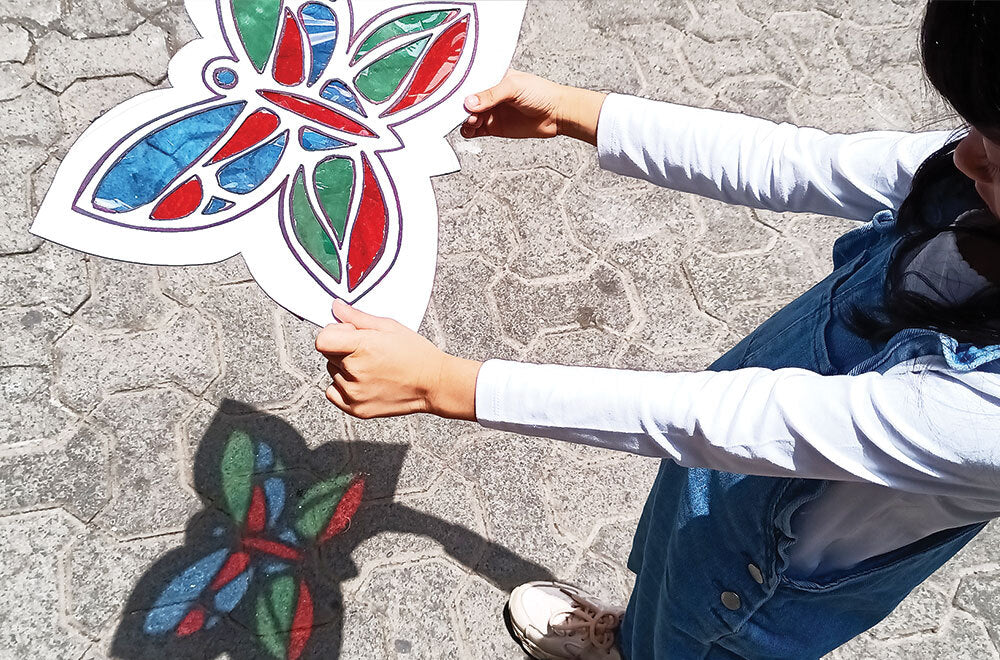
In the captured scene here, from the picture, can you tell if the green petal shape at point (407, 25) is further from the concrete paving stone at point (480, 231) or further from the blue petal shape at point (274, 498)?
the blue petal shape at point (274, 498)

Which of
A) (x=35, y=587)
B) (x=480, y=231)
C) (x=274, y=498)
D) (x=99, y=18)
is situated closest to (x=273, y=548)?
(x=274, y=498)

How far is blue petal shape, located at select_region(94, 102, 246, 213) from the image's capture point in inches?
53.3

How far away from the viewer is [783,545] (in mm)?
979

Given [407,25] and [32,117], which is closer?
[407,25]

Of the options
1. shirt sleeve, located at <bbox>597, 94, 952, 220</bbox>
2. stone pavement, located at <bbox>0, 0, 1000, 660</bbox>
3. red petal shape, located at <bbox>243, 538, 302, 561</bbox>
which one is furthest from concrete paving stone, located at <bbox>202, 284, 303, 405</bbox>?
shirt sleeve, located at <bbox>597, 94, 952, 220</bbox>

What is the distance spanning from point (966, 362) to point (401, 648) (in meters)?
1.40

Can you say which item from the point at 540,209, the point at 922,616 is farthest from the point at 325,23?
the point at 922,616

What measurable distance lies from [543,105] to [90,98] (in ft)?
5.22

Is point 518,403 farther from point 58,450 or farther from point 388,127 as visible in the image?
point 58,450

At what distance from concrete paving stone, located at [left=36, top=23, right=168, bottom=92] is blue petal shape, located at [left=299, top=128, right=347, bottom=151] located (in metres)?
1.15

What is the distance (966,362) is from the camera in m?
0.72

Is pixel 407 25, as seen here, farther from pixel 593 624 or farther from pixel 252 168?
pixel 593 624

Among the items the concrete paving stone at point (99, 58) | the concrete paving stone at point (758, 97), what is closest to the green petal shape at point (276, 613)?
the concrete paving stone at point (99, 58)

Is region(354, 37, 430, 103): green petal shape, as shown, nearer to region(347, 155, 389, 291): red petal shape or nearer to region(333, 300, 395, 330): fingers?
region(347, 155, 389, 291): red petal shape
